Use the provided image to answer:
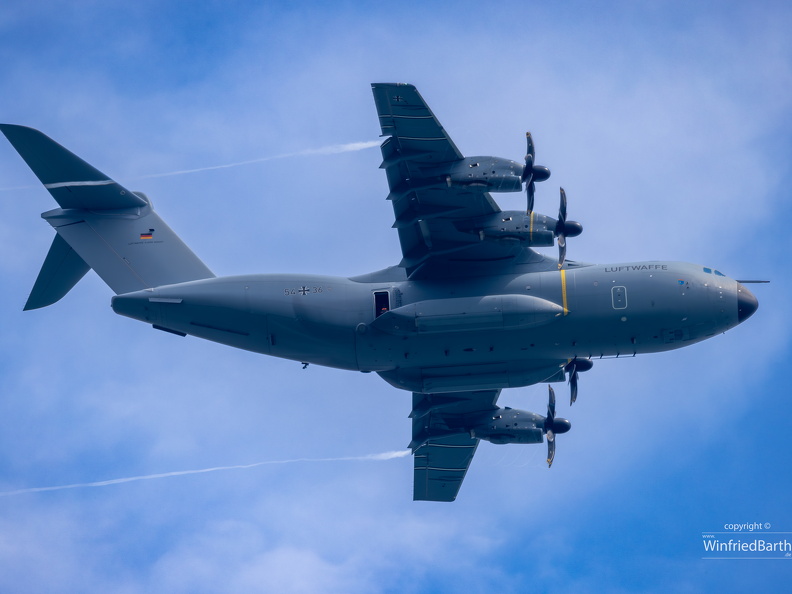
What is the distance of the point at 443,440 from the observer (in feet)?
98.6

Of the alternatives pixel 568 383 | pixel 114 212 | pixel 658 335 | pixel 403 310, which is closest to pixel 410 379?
pixel 403 310

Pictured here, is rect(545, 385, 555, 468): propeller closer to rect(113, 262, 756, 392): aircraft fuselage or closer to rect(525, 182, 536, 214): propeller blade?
rect(113, 262, 756, 392): aircraft fuselage

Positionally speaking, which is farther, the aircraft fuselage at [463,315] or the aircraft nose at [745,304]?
the aircraft nose at [745,304]

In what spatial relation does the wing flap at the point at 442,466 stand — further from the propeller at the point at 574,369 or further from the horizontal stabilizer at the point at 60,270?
the horizontal stabilizer at the point at 60,270

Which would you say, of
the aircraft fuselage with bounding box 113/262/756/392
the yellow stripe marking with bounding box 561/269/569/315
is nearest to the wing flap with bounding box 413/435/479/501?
the aircraft fuselage with bounding box 113/262/756/392

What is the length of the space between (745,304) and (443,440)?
8871 millimetres

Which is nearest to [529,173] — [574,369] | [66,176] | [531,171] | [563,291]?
[531,171]

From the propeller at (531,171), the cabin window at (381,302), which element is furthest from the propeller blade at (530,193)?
the cabin window at (381,302)

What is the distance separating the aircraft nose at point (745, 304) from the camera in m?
25.3

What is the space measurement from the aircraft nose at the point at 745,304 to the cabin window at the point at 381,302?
7.86 meters

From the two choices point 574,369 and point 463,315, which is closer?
point 463,315

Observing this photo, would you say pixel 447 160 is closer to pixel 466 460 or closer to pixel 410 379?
pixel 410 379

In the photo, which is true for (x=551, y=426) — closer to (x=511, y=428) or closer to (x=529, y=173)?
(x=511, y=428)

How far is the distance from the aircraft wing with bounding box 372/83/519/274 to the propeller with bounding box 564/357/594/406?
338 centimetres
